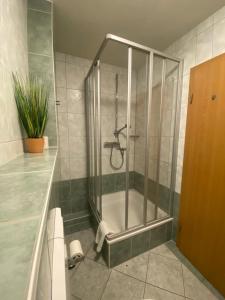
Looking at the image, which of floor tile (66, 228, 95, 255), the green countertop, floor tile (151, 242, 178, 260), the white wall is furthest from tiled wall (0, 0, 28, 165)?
floor tile (151, 242, 178, 260)

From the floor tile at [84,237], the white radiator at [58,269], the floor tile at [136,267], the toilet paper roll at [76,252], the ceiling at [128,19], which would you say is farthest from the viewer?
the floor tile at [84,237]

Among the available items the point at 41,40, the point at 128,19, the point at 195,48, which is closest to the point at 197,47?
the point at 195,48

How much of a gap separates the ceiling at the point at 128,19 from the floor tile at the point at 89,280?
2.27 m

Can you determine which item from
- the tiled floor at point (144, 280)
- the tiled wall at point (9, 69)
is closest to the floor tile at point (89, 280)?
the tiled floor at point (144, 280)

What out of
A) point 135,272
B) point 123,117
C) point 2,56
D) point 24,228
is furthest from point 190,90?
point 135,272

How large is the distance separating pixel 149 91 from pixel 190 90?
0.42 m

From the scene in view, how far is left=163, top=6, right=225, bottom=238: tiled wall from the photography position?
3.62 ft

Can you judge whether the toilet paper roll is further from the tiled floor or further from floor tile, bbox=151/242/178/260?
floor tile, bbox=151/242/178/260

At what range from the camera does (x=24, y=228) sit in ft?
0.75

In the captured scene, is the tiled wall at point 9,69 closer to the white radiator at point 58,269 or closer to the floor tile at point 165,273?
the white radiator at point 58,269

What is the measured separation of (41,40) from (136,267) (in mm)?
2202

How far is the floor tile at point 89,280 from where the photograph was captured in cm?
111

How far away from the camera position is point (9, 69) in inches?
29.6

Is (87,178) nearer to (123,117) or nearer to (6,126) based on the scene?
(123,117)
